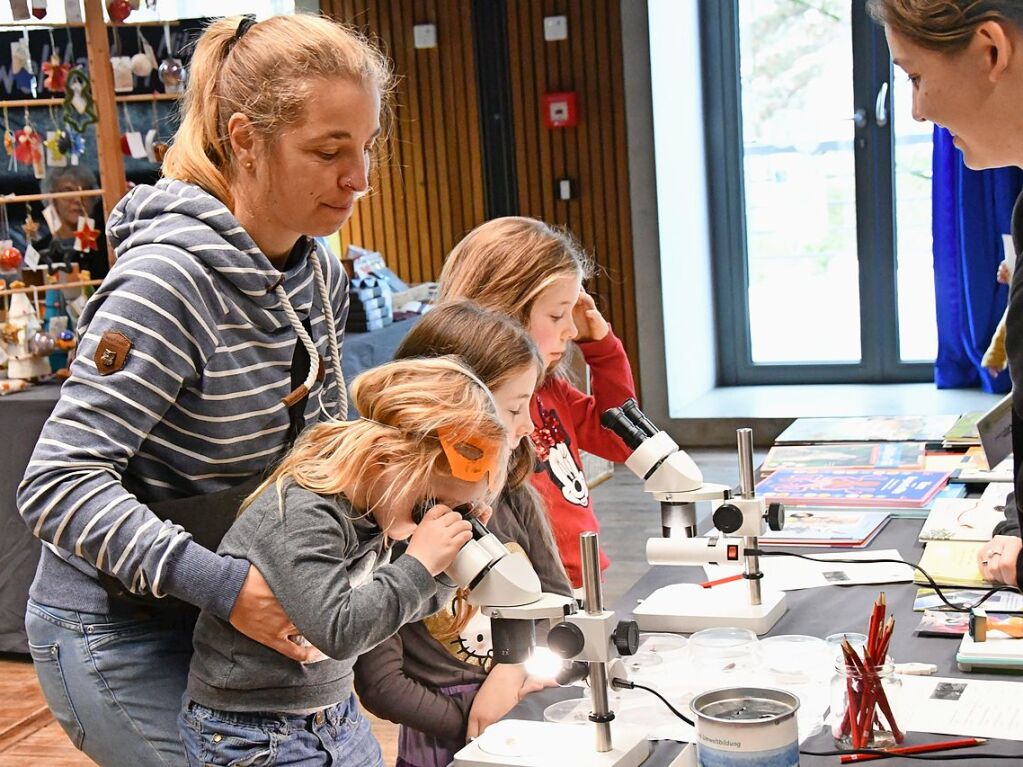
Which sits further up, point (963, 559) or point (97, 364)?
point (97, 364)

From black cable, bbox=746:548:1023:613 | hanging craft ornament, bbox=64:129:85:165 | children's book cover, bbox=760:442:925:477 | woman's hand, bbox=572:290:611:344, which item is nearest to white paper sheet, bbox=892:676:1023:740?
black cable, bbox=746:548:1023:613

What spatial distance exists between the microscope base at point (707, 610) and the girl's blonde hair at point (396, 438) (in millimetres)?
442

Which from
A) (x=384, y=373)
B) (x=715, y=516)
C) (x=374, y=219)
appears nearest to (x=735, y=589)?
(x=715, y=516)

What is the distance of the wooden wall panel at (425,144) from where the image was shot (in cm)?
702

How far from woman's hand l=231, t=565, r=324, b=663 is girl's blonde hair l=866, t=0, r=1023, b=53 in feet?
3.41

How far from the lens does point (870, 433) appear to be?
3.26m

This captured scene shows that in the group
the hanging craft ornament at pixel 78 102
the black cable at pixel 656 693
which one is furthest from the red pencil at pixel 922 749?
the hanging craft ornament at pixel 78 102

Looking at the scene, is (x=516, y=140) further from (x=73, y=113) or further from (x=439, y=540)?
(x=439, y=540)

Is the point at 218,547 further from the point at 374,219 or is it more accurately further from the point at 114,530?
the point at 374,219

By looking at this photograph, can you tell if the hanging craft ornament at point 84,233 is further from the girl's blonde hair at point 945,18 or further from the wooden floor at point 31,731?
the girl's blonde hair at point 945,18

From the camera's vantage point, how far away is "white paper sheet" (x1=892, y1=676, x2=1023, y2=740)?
1.49m

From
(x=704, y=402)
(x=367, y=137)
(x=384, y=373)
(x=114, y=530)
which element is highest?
(x=367, y=137)

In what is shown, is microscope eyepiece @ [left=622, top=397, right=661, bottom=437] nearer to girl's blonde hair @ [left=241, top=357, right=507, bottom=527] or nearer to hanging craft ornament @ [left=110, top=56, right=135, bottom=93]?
girl's blonde hair @ [left=241, top=357, right=507, bottom=527]

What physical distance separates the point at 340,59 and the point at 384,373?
1.43 ft
